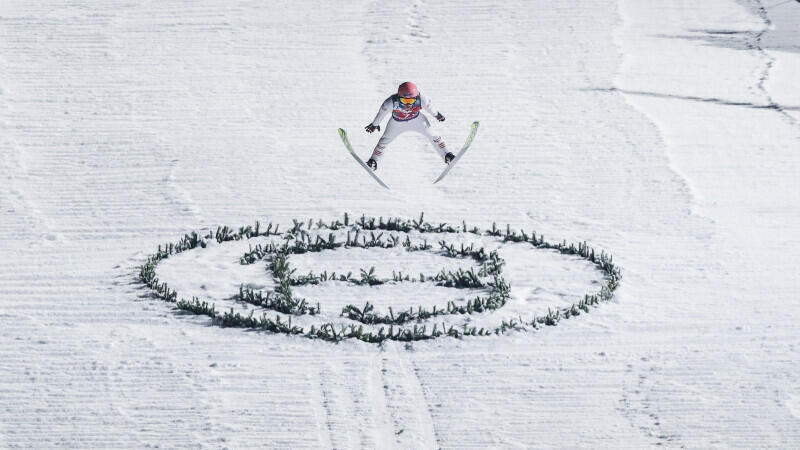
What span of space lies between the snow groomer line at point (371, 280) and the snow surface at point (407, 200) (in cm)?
16

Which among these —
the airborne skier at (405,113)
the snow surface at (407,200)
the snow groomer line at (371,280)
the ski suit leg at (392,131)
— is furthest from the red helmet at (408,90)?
the snow surface at (407,200)

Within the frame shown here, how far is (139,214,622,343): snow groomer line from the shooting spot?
1034 centimetres

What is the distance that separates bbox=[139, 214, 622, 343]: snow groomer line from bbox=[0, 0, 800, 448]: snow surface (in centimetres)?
16

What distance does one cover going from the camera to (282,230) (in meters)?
12.5

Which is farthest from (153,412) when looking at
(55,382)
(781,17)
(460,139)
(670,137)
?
(781,17)

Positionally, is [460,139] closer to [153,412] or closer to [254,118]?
[254,118]

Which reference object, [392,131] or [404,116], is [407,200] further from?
[404,116]

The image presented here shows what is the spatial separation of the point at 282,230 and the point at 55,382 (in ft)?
11.3

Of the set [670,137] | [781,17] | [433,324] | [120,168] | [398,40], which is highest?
[781,17]

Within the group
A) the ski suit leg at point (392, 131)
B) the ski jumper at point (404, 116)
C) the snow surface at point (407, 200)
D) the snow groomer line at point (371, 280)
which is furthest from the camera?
the ski suit leg at point (392, 131)

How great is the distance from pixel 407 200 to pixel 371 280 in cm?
229

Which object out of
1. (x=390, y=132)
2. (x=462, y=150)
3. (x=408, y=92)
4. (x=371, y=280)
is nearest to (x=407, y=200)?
(x=462, y=150)

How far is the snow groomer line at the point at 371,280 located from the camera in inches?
407

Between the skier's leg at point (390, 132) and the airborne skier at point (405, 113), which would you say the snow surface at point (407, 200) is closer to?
the skier's leg at point (390, 132)
